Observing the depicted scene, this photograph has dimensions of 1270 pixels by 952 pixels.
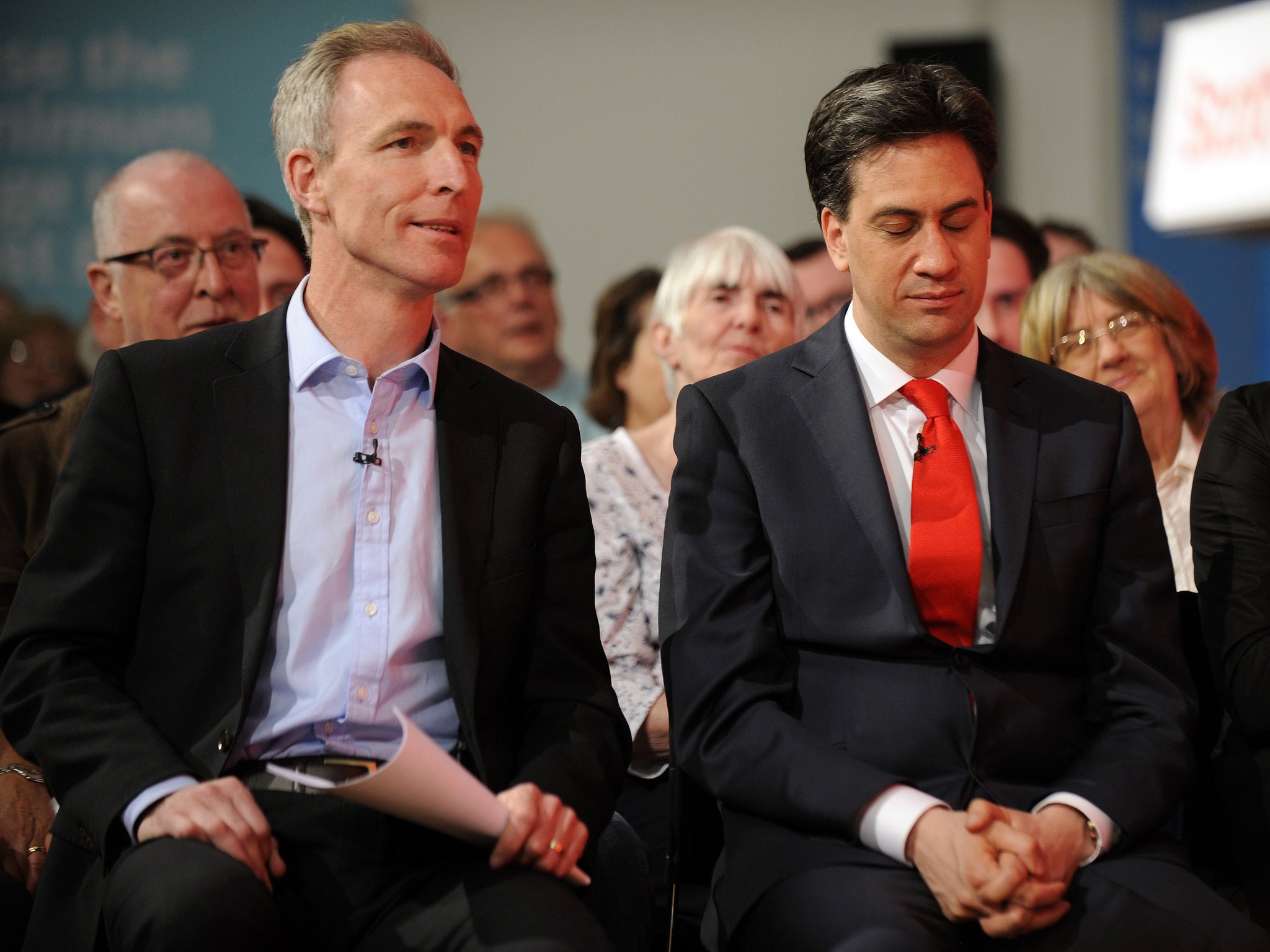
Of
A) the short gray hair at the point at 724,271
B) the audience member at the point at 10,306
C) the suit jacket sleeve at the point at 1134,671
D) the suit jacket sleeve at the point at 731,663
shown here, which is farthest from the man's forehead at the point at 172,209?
the audience member at the point at 10,306

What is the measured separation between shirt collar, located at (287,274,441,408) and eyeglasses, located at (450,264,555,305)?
3.03 meters

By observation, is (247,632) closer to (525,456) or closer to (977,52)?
(525,456)

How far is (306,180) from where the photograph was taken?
87.2 inches

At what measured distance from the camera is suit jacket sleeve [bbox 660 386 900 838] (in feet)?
6.37

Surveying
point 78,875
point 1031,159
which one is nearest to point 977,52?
point 1031,159

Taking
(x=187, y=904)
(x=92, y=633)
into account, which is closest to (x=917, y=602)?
(x=187, y=904)

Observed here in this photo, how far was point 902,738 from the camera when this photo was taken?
6.59 feet

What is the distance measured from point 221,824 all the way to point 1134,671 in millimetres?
1404

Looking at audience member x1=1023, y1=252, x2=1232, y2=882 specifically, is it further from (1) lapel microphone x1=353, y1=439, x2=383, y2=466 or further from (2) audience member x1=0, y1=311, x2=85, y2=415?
(2) audience member x1=0, y1=311, x2=85, y2=415

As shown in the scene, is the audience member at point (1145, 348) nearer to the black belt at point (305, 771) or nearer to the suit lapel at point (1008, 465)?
the suit lapel at point (1008, 465)

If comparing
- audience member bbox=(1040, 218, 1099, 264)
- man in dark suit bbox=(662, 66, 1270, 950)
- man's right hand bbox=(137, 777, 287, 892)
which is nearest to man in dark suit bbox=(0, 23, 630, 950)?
man's right hand bbox=(137, 777, 287, 892)

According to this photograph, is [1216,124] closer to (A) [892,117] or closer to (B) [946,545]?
(A) [892,117]

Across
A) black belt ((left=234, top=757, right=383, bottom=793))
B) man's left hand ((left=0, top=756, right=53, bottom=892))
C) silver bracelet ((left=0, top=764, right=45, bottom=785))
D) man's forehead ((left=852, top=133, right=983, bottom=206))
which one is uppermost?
man's forehead ((left=852, top=133, right=983, bottom=206))

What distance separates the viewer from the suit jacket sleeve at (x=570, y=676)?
6.40 ft
